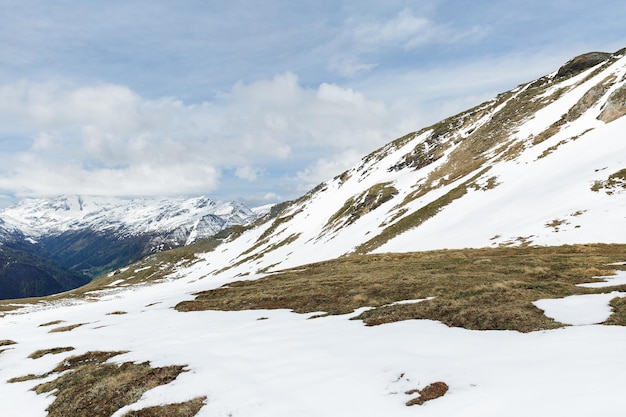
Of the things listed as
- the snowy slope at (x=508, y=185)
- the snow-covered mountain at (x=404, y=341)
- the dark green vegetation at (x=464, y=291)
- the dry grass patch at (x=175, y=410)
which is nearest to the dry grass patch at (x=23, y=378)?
the snow-covered mountain at (x=404, y=341)

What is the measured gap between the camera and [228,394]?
12.1 m

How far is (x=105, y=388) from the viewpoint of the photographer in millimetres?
14406

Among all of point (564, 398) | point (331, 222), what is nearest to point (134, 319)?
point (564, 398)

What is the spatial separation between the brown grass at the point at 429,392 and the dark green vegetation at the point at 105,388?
6712 millimetres

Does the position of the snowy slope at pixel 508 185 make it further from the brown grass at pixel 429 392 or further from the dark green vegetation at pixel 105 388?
the dark green vegetation at pixel 105 388

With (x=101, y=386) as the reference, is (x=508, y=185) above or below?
above

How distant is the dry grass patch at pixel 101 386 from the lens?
1319 cm

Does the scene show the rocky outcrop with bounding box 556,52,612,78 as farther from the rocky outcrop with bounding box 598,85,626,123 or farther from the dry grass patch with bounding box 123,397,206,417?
the dry grass patch with bounding box 123,397,206,417

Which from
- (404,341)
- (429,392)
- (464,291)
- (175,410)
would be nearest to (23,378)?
(175,410)

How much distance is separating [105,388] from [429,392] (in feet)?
41.4

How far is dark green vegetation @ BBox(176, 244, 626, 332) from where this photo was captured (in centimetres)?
1792

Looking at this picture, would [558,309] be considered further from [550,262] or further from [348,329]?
[550,262]

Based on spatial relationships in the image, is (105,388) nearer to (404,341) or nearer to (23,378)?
(23,378)

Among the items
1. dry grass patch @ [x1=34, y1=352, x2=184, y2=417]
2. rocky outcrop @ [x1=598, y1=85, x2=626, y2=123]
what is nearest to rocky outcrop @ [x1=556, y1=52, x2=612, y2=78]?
rocky outcrop @ [x1=598, y1=85, x2=626, y2=123]
